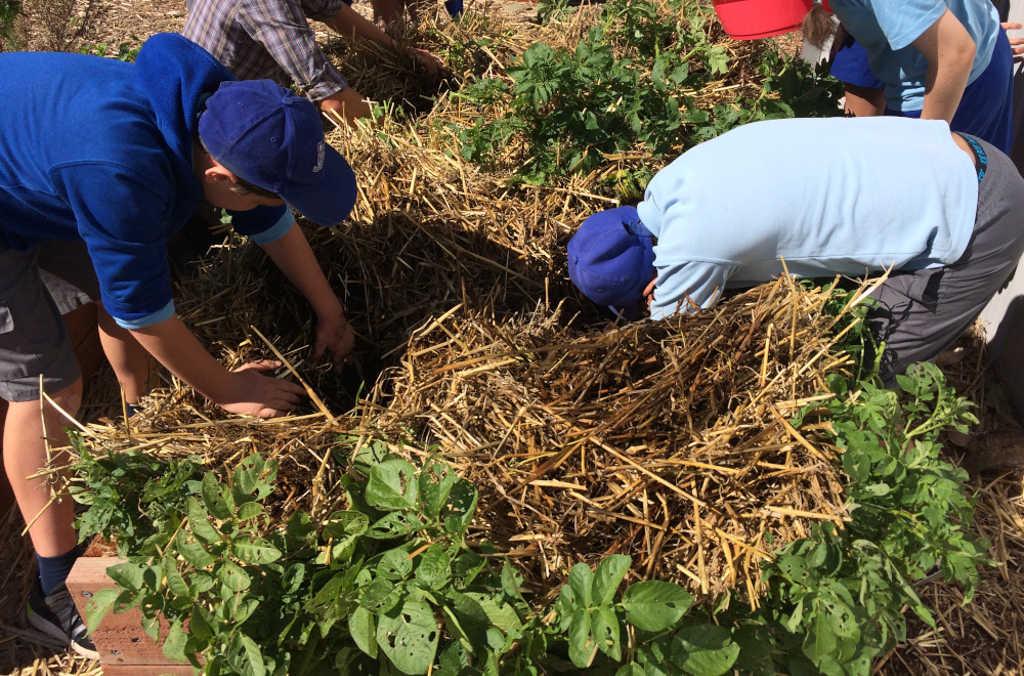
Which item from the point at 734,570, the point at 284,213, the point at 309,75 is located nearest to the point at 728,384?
the point at 734,570

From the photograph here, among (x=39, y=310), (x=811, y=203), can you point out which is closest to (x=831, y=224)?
(x=811, y=203)

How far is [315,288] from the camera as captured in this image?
2.22 meters

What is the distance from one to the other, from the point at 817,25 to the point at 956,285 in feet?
3.83

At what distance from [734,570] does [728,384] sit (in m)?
0.50

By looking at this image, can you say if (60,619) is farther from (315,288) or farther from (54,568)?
(315,288)

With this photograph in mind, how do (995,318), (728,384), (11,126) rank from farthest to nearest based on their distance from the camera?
(995,318) < (728,384) < (11,126)

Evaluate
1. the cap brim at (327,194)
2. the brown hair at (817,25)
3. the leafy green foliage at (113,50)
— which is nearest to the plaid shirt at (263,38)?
the leafy green foliage at (113,50)

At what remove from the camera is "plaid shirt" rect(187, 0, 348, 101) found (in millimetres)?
2910

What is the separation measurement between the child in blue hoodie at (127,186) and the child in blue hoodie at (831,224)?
856 millimetres

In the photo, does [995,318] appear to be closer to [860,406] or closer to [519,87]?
[860,406]

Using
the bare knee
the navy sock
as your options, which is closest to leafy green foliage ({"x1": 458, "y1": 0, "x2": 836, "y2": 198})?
the bare knee

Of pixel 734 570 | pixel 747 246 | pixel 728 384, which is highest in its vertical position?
pixel 747 246

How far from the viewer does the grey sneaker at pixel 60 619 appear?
2.23 m

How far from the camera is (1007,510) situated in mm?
2473
